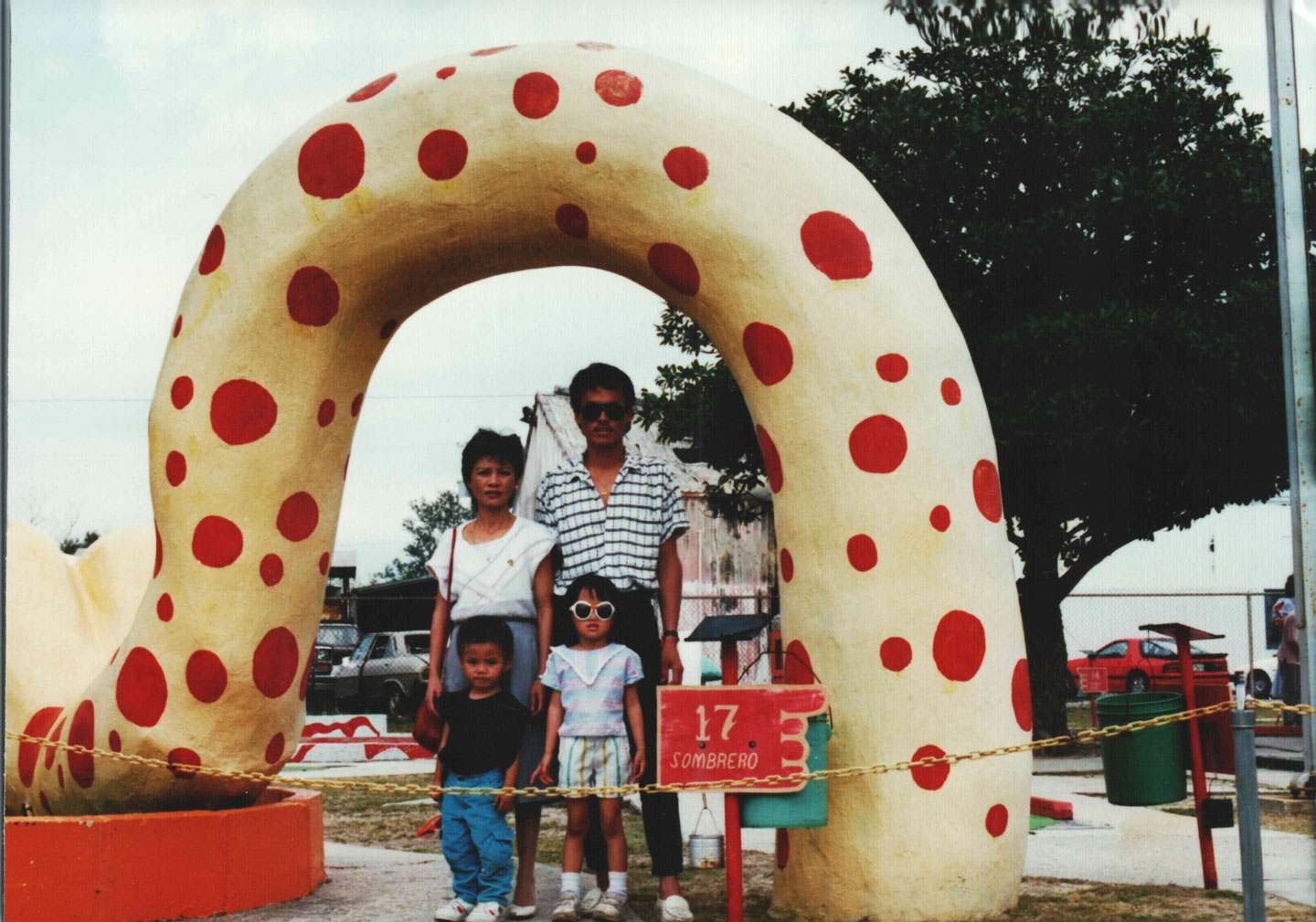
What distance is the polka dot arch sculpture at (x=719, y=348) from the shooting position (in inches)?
186

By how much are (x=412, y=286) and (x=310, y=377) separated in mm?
553

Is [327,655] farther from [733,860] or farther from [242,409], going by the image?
[733,860]

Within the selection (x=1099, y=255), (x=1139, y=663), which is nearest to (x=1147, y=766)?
(x=1099, y=255)

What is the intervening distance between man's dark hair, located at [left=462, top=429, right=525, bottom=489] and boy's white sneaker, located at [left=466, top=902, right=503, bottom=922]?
1528 mm

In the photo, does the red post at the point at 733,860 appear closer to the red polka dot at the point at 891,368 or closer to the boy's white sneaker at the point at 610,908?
the boy's white sneaker at the point at 610,908

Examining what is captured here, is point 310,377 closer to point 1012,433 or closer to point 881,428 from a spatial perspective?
point 881,428

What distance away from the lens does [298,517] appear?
527cm

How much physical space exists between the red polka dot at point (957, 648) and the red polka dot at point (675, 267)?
1.58 meters

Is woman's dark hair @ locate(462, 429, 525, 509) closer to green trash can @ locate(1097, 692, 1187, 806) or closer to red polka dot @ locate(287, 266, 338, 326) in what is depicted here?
red polka dot @ locate(287, 266, 338, 326)

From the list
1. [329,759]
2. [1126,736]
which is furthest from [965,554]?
[329,759]

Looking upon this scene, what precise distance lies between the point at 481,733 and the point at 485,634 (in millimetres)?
359

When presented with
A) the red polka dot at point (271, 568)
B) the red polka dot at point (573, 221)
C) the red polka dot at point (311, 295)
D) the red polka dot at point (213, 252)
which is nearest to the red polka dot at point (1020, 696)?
the red polka dot at point (573, 221)

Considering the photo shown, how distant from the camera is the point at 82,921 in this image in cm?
495

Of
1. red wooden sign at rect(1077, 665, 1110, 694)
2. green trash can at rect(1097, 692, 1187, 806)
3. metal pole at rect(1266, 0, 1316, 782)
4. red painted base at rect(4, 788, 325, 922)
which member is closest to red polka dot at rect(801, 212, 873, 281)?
green trash can at rect(1097, 692, 1187, 806)
